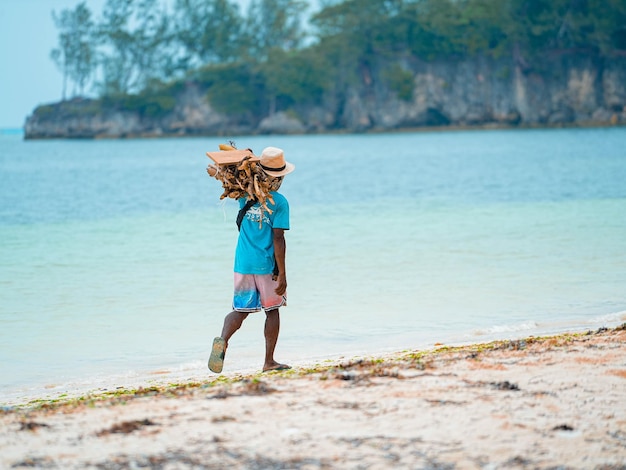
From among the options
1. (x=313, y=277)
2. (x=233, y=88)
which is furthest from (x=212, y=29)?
(x=313, y=277)

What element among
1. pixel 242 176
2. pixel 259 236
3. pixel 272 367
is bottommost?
pixel 272 367

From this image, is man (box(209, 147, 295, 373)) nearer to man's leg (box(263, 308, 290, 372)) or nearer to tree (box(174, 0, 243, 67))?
man's leg (box(263, 308, 290, 372))

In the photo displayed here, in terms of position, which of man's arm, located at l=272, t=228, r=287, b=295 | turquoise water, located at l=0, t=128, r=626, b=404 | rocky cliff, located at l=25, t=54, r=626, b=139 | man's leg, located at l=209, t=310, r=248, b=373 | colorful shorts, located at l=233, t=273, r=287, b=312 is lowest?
turquoise water, located at l=0, t=128, r=626, b=404

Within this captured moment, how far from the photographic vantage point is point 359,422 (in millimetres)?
4473

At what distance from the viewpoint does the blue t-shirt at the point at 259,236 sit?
617cm

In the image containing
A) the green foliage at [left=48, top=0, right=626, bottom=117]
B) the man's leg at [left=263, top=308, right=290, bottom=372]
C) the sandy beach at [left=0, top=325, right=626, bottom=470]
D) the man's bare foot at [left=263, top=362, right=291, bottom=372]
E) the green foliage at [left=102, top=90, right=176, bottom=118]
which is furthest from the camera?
the green foliage at [left=102, top=90, right=176, bottom=118]

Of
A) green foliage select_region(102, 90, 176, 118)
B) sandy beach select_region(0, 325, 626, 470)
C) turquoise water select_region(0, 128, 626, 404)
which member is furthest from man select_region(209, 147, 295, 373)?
green foliage select_region(102, 90, 176, 118)

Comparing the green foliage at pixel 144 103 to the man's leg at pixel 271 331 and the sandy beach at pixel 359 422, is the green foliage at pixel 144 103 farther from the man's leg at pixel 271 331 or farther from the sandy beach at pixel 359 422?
the sandy beach at pixel 359 422

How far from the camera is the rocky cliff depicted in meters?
86.9

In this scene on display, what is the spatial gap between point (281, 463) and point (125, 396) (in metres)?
1.70

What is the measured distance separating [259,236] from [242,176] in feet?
1.39

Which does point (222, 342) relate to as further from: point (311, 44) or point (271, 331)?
point (311, 44)

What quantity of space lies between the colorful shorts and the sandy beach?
791 mm

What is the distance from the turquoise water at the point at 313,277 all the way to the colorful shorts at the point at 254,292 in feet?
3.65
